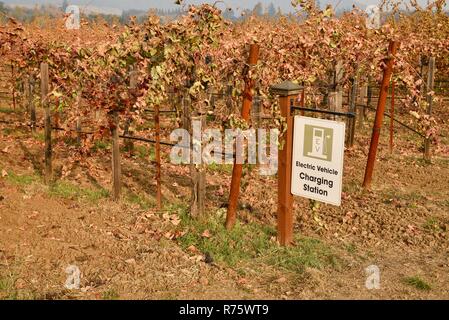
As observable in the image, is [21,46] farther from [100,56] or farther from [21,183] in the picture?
[100,56]

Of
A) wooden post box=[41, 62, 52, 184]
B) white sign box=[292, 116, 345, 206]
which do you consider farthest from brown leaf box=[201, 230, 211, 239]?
wooden post box=[41, 62, 52, 184]

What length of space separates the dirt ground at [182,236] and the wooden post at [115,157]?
0.23m

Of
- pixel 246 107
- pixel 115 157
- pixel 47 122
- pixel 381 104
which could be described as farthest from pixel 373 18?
pixel 47 122

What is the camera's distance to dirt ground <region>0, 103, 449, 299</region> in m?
5.03

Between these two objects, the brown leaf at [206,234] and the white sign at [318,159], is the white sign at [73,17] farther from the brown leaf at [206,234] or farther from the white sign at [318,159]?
the white sign at [318,159]

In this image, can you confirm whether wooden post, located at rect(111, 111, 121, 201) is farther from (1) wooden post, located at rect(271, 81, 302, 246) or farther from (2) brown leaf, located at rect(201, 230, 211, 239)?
(1) wooden post, located at rect(271, 81, 302, 246)

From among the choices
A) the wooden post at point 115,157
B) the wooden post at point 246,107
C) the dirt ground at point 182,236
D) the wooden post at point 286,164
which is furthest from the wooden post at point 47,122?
the wooden post at point 286,164

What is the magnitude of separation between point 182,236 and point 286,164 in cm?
167

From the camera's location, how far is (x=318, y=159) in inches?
221

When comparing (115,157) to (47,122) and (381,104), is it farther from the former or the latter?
(381,104)

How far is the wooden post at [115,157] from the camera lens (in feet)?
23.2

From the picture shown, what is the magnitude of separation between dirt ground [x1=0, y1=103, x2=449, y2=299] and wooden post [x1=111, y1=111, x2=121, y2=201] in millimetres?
234

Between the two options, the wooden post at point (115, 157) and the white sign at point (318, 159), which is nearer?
the white sign at point (318, 159)

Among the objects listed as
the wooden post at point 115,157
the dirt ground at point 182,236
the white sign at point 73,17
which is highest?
the white sign at point 73,17
